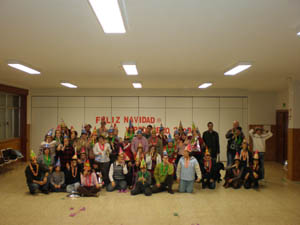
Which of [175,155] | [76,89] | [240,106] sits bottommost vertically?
[175,155]

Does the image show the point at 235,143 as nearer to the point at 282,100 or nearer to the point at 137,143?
the point at 137,143

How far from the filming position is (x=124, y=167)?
21.0ft

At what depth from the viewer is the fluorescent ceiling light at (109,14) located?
6.61 feet

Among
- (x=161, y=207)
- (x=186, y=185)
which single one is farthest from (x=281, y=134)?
(x=161, y=207)

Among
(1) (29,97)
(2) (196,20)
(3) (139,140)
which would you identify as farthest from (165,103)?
(2) (196,20)

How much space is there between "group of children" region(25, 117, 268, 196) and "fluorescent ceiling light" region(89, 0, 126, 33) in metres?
4.05

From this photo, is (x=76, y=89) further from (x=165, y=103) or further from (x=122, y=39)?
(x=122, y=39)

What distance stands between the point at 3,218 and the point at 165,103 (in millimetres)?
7101

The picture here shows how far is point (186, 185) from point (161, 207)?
137 cm

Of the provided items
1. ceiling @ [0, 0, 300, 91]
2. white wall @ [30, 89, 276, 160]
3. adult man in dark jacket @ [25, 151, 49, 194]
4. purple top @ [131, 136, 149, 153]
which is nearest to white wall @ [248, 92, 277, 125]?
white wall @ [30, 89, 276, 160]

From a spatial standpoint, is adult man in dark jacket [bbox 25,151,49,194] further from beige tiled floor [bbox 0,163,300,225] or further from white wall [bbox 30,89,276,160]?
white wall [bbox 30,89,276,160]

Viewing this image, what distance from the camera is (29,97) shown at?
10320mm

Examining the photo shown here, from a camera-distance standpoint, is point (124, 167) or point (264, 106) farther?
point (264, 106)

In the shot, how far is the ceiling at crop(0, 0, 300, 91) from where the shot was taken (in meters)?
2.30
